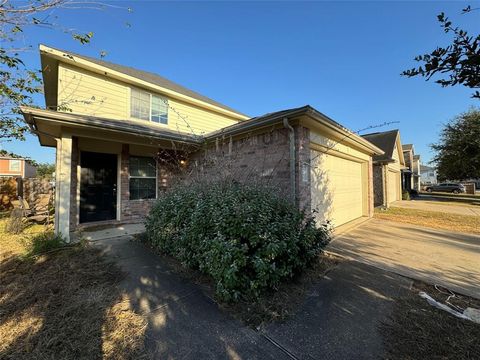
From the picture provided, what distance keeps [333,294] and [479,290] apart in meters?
2.32

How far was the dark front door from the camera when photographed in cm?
665

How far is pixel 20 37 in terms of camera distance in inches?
143

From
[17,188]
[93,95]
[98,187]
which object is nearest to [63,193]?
[98,187]

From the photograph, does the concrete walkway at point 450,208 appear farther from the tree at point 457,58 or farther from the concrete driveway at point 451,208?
the tree at point 457,58

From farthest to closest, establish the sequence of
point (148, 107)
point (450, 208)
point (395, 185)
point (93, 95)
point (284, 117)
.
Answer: point (395, 185) → point (450, 208) → point (148, 107) → point (93, 95) → point (284, 117)

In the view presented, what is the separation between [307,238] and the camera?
342 centimetres

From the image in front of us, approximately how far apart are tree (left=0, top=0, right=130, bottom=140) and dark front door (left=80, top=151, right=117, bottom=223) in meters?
2.00

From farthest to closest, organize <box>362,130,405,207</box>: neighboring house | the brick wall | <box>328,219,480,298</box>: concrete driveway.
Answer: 1. <box>362,130,405,207</box>: neighboring house
2. the brick wall
3. <box>328,219,480,298</box>: concrete driveway

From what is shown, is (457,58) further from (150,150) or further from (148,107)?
(148,107)

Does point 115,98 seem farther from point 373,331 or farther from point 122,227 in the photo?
point 373,331

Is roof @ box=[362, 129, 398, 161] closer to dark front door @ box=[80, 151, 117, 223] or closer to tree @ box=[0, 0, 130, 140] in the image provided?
dark front door @ box=[80, 151, 117, 223]

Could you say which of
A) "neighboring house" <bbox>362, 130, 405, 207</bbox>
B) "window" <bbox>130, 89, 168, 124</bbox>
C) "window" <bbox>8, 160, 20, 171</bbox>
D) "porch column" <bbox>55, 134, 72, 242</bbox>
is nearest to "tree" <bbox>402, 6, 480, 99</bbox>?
"porch column" <bbox>55, 134, 72, 242</bbox>

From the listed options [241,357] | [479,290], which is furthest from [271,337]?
[479,290]

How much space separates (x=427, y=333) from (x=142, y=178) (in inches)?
316
